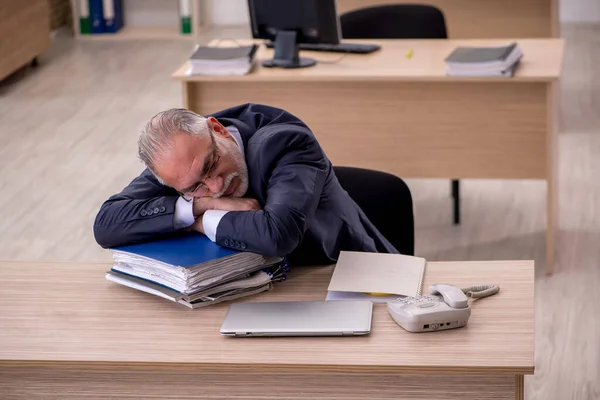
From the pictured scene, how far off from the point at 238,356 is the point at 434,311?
36 centimetres

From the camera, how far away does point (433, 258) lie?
398cm

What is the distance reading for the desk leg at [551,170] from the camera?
3646mm

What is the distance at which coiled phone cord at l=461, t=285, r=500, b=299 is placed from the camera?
201cm

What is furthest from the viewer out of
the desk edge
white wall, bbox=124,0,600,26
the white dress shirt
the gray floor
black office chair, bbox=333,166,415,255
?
white wall, bbox=124,0,600,26

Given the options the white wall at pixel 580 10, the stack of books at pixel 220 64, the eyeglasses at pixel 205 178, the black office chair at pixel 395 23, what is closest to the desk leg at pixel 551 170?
the black office chair at pixel 395 23

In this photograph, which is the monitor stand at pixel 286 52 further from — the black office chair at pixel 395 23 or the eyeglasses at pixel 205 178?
the eyeglasses at pixel 205 178

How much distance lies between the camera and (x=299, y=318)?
6.33 feet

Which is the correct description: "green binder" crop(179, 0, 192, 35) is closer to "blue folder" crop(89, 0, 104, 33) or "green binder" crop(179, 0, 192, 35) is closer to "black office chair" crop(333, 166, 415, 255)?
"blue folder" crop(89, 0, 104, 33)

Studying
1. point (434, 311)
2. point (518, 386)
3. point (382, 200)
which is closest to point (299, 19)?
Result: point (382, 200)

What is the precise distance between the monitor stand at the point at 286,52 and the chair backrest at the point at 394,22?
490mm

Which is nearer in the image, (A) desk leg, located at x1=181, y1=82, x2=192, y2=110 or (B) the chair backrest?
(A) desk leg, located at x1=181, y1=82, x2=192, y2=110

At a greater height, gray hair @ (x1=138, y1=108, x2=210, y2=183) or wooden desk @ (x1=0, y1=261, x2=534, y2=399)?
gray hair @ (x1=138, y1=108, x2=210, y2=183)

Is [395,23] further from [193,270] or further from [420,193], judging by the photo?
[193,270]

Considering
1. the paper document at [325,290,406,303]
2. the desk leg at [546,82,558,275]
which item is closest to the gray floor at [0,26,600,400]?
the desk leg at [546,82,558,275]
